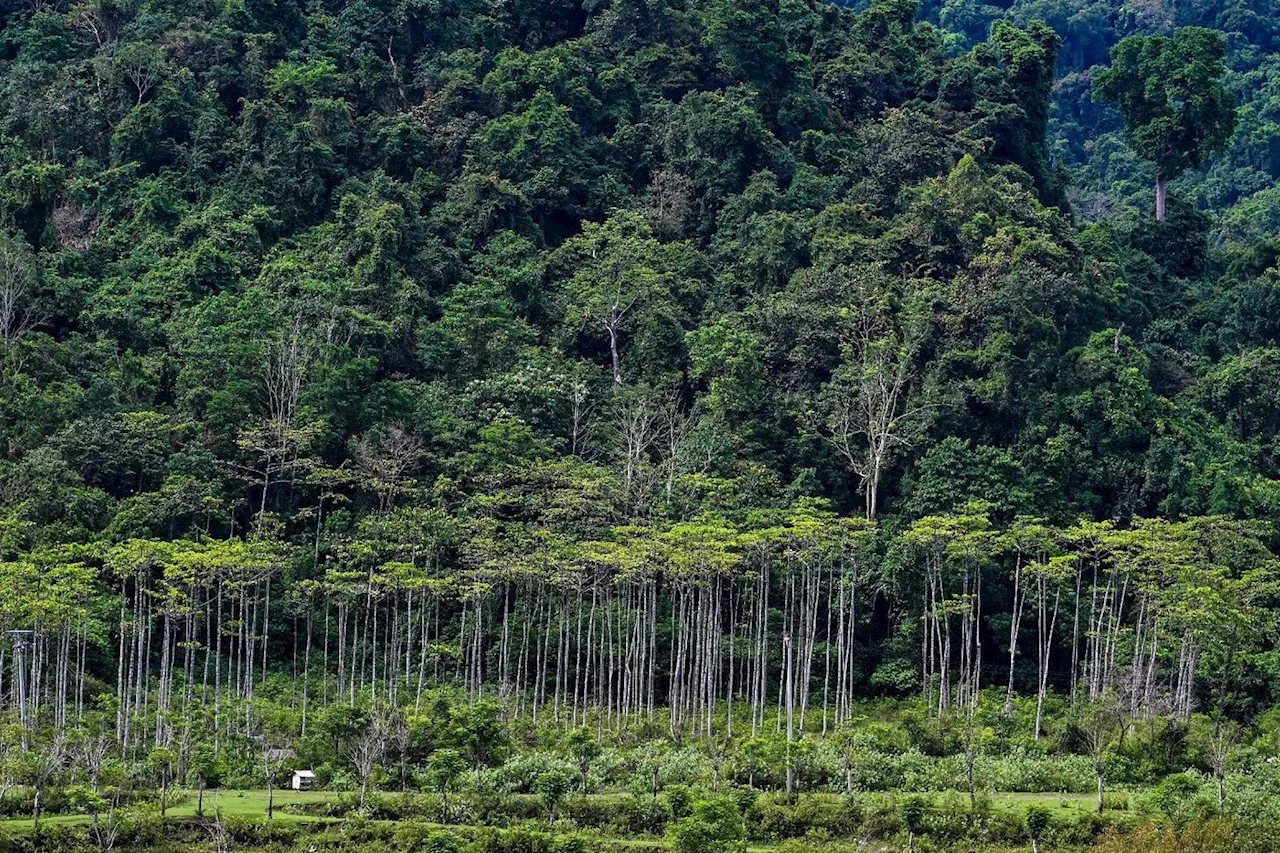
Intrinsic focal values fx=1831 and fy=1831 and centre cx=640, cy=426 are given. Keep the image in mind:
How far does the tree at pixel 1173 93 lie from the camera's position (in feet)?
247

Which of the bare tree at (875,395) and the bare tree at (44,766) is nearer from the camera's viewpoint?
the bare tree at (44,766)

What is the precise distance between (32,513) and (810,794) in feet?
81.1

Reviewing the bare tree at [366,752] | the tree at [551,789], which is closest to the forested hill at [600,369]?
the bare tree at [366,752]

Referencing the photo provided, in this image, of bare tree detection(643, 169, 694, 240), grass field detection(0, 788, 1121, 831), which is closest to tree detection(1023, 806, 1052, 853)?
grass field detection(0, 788, 1121, 831)

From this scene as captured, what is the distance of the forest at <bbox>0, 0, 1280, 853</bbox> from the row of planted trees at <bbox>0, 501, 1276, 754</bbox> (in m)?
0.27

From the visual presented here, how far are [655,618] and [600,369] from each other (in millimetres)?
14625

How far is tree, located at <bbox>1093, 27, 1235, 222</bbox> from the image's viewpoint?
247ft

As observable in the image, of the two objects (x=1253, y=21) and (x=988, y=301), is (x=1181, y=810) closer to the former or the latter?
(x=988, y=301)

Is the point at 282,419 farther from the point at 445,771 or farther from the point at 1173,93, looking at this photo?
the point at 1173,93

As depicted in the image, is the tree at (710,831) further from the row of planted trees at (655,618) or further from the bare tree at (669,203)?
the bare tree at (669,203)

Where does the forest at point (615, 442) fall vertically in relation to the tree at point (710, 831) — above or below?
above

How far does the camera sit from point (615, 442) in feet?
194

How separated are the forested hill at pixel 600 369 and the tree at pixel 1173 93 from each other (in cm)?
271

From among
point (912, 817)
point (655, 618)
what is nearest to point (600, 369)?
point (655, 618)
